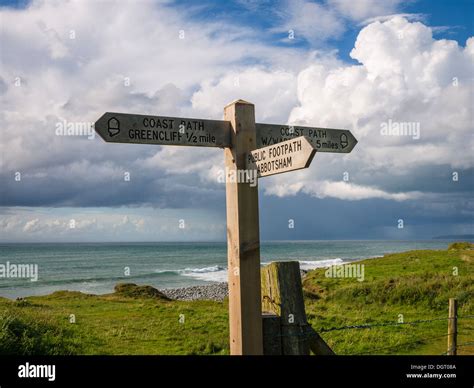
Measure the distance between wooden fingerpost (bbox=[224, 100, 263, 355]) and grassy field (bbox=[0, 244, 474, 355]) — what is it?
4.90m

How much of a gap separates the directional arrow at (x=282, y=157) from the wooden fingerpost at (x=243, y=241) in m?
0.17

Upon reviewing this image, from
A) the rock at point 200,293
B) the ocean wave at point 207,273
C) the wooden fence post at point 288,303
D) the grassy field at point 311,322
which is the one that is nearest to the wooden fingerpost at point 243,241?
the wooden fence post at point 288,303

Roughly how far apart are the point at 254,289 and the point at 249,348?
574 millimetres

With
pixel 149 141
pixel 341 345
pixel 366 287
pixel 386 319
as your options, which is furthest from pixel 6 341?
pixel 366 287

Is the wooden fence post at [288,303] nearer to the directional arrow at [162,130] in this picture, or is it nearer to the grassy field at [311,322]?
the directional arrow at [162,130]

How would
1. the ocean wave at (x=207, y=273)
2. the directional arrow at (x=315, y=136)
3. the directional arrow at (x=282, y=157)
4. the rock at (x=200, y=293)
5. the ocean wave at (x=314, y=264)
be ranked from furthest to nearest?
1. the ocean wave at (x=314, y=264)
2. the ocean wave at (x=207, y=273)
3. the rock at (x=200, y=293)
4. the directional arrow at (x=315, y=136)
5. the directional arrow at (x=282, y=157)

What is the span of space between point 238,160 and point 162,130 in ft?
2.73

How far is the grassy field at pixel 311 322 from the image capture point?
37.9 ft

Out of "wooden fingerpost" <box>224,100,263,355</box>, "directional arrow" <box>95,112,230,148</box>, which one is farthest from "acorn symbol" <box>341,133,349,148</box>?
"directional arrow" <box>95,112,230,148</box>

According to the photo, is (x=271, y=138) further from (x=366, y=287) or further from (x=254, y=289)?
(x=366, y=287)

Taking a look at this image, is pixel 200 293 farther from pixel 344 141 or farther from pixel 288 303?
pixel 288 303

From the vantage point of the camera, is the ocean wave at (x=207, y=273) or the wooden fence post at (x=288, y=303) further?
the ocean wave at (x=207, y=273)

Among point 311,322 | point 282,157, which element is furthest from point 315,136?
point 311,322

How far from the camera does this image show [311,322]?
48.9 ft
